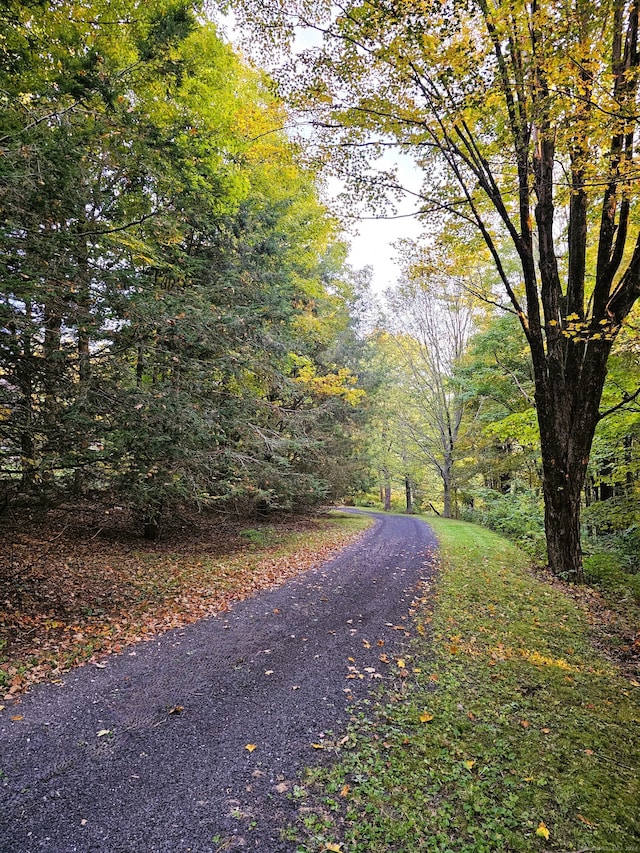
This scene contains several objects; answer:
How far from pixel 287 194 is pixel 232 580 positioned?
10369 mm

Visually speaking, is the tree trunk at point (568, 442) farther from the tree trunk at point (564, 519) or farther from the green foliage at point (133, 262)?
the green foliage at point (133, 262)

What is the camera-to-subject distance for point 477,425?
66.2 feet

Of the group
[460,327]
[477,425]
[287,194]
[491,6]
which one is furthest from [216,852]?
[460,327]

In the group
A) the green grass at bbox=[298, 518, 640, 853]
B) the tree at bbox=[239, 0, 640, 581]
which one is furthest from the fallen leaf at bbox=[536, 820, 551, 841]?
the tree at bbox=[239, 0, 640, 581]

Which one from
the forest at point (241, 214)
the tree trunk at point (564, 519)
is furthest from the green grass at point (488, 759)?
the forest at point (241, 214)

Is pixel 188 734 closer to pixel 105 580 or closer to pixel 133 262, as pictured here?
pixel 105 580

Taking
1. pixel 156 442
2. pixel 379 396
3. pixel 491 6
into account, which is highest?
pixel 491 6

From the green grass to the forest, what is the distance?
13.7ft

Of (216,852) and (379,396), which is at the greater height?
(379,396)

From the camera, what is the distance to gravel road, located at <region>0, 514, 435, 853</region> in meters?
2.26

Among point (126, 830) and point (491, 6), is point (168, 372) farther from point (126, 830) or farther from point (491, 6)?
point (491, 6)

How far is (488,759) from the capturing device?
9.20ft

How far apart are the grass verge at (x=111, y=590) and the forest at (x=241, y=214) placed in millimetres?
1344

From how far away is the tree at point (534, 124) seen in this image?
16.8ft
